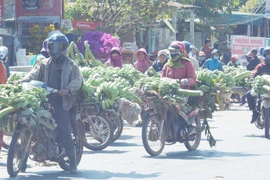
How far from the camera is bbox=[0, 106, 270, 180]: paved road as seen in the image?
1010cm

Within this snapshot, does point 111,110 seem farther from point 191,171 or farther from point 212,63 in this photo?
point 212,63

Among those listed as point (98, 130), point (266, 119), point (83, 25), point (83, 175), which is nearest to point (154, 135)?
point (98, 130)

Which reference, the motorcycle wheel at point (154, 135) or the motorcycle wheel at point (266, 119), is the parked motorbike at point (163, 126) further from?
the motorcycle wheel at point (266, 119)

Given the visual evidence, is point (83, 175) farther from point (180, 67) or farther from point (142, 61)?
point (142, 61)

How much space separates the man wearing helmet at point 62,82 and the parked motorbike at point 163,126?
81.0 inches

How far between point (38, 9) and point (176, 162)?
17687 mm

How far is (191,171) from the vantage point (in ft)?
34.5

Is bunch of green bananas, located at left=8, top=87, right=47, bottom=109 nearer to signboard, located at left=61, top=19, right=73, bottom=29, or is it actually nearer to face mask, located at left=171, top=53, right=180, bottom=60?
face mask, located at left=171, top=53, right=180, bottom=60

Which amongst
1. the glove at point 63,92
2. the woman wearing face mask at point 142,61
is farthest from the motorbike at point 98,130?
the woman wearing face mask at point 142,61

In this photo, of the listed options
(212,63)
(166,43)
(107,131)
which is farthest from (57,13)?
(107,131)

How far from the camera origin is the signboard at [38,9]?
27.9m

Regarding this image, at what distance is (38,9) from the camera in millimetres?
28109

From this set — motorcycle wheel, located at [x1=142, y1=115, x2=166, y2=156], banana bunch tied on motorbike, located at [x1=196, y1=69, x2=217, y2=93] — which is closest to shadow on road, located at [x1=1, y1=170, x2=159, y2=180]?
motorcycle wheel, located at [x1=142, y1=115, x2=166, y2=156]

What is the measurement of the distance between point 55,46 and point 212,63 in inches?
526
